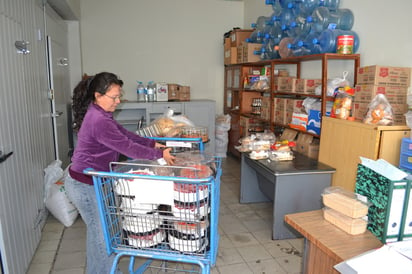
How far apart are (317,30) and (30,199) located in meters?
3.31

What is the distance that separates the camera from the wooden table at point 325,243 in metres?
1.30

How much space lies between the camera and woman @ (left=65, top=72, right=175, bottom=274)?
1812mm

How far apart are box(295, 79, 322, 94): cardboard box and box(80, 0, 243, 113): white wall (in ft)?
9.27

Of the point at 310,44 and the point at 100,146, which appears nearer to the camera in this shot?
the point at 100,146

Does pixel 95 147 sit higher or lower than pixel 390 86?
lower

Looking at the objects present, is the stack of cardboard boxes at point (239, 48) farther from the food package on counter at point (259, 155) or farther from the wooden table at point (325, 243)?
the wooden table at point (325, 243)

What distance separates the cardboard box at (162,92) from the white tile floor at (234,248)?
2.76m

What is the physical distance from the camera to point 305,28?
11.9ft

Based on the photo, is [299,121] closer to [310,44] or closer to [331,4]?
[310,44]

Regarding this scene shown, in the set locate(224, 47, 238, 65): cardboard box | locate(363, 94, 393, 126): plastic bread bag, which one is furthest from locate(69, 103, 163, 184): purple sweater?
locate(224, 47, 238, 65): cardboard box

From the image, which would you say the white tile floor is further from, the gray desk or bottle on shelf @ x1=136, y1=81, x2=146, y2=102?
bottle on shelf @ x1=136, y1=81, x2=146, y2=102

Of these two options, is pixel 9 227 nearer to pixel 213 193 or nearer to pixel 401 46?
pixel 213 193

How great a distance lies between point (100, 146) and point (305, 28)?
2.84 meters

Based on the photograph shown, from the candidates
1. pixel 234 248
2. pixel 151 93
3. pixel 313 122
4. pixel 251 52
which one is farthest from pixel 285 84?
pixel 151 93
